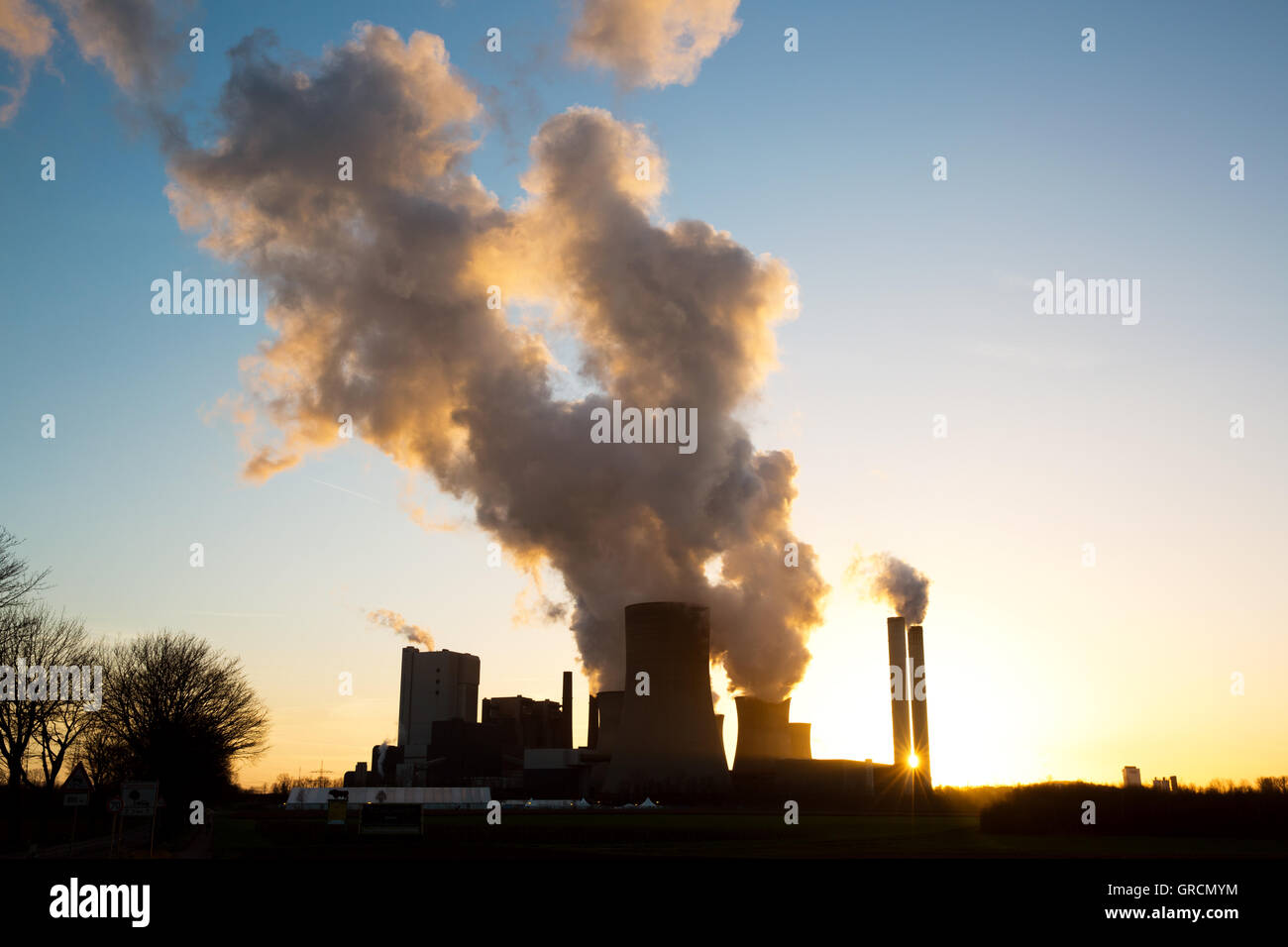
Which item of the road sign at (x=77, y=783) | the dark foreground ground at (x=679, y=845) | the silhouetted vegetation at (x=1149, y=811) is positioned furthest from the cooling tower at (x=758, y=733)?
the road sign at (x=77, y=783)

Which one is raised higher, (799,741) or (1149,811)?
(1149,811)

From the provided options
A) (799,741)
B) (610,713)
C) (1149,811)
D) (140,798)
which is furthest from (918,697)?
(140,798)

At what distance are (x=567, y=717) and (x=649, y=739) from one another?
5648 centimetres

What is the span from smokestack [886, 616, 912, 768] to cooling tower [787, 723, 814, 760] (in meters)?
9.47

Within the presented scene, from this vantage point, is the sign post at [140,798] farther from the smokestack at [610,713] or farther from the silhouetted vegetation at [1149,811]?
the smokestack at [610,713]

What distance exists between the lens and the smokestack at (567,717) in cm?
11956

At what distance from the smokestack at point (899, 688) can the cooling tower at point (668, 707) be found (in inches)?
834

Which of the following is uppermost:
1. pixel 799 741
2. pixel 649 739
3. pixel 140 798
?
pixel 140 798

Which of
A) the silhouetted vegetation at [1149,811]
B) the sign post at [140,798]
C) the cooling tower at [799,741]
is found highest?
the sign post at [140,798]

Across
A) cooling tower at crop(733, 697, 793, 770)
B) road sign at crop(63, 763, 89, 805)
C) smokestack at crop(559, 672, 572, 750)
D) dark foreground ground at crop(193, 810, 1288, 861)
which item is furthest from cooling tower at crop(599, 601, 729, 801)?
smokestack at crop(559, 672, 572, 750)

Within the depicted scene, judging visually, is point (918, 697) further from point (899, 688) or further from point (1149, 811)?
point (1149, 811)

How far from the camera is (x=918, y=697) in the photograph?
8300 centimetres

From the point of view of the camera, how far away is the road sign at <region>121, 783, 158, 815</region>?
79.9 ft
